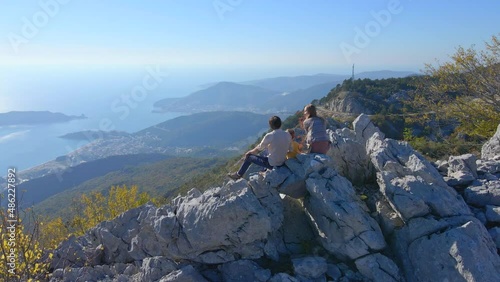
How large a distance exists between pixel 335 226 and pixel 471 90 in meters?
19.9

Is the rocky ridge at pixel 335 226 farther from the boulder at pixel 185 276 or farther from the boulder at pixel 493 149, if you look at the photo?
the boulder at pixel 493 149

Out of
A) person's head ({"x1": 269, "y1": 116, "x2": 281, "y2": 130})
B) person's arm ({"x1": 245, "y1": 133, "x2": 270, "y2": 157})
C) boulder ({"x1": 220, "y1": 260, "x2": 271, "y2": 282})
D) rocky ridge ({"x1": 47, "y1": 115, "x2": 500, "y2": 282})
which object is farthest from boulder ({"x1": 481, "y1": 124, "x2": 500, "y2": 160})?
boulder ({"x1": 220, "y1": 260, "x2": 271, "y2": 282})

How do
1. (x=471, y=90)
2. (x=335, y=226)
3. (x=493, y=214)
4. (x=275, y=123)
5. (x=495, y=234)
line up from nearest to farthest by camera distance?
(x=495, y=234) < (x=335, y=226) < (x=493, y=214) < (x=275, y=123) < (x=471, y=90)

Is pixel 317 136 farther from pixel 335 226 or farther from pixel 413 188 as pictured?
pixel 413 188

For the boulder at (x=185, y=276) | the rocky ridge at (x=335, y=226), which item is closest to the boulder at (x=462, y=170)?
the rocky ridge at (x=335, y=226)

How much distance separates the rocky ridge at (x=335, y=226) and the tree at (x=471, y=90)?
12.6 metres

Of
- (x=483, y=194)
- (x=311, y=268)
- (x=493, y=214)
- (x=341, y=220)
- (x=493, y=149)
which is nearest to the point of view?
(x=311, y=268)

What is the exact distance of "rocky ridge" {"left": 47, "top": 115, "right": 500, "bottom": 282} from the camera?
29.0 feet

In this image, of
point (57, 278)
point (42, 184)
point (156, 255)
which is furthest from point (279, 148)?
point (42, 184)

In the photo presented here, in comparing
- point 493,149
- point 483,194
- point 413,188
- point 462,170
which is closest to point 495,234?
point 483,194

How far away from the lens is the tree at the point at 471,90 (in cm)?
2211

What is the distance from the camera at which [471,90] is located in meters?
23.2

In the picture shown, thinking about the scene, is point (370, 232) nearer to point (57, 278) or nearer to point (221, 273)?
point (221, 273)

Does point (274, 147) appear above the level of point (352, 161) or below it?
above
